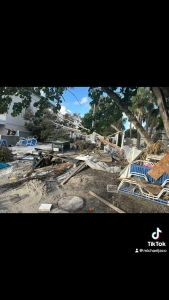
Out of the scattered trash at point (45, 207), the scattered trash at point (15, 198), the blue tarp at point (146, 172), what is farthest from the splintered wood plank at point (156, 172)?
the scattered trash at point (15, 198)

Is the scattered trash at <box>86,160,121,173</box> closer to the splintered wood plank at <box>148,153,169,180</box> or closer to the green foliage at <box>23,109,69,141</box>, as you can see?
the splintered wood plank at <box>148,153,169,180</box>

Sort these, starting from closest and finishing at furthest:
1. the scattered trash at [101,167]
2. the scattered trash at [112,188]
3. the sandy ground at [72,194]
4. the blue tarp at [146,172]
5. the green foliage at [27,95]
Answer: the green foliage at [27,95], the sandy ground at [72,194], the blue tarp at [146,172], the scattered trash at [112,188], the scattered trash at [101,167]

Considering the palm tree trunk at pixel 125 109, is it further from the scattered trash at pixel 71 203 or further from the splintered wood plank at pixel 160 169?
the scattered trash at pixel 71 203

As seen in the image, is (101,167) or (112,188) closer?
(112,188)

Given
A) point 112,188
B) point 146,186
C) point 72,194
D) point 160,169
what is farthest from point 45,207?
point 160,169

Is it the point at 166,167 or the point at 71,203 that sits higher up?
the point at 166,167

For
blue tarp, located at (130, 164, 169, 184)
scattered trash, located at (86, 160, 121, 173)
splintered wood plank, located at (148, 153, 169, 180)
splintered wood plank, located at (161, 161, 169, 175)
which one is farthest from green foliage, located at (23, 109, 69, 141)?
splintered wood plank, located at (161, 161, 169, 175)

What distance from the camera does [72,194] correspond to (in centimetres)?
303

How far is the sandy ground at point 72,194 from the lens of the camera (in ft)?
8.26
